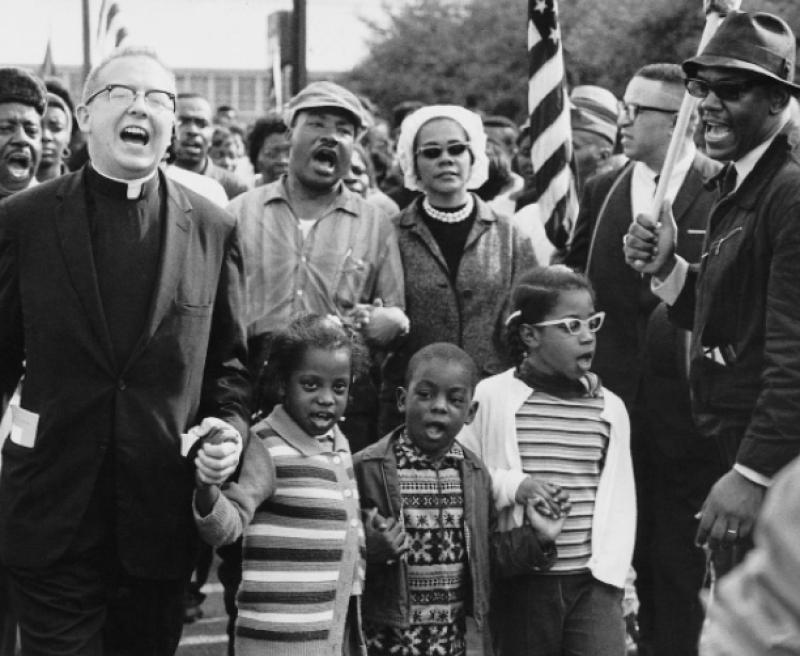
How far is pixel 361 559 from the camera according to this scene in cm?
537

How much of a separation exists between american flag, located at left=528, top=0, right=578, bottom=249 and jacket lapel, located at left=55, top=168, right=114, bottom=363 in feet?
11.4

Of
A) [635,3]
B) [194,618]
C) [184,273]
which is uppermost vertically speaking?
[635,3]

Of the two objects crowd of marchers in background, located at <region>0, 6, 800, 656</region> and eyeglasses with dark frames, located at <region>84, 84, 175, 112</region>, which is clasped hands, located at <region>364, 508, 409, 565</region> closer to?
crowd of marchers in background, located at <region>0, 6, 800, 656</region>

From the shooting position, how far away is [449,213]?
7008 millimetres

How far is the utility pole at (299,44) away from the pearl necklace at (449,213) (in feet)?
13.5

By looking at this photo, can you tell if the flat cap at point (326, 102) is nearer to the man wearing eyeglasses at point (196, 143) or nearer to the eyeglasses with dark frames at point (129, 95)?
the eyeglasses with dark frames at point (129, 95)

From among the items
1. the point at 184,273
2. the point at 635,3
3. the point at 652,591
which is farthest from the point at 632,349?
the point at 635,3

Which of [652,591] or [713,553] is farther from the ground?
[713,553]

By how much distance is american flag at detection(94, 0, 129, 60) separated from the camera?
9.00m

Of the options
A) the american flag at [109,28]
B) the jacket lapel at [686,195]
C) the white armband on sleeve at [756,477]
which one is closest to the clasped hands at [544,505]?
the white armband on sleeve at [756,477]

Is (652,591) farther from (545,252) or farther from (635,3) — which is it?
(635,3)

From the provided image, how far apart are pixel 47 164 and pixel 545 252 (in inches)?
102

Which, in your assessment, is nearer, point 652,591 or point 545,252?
point 652,591

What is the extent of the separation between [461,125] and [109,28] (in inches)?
148
